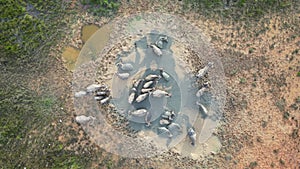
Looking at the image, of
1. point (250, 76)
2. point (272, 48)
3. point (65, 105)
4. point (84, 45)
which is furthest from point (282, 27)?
point (65, 105)

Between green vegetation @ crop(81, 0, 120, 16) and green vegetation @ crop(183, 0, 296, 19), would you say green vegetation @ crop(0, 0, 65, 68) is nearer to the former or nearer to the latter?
green vegetation @ crop(81, 0, 120, 16)

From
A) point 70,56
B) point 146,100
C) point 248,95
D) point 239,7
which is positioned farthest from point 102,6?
point 248,95

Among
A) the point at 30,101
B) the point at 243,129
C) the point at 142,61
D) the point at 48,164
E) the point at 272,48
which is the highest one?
the point at 272,48

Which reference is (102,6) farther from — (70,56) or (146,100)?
(146,100)

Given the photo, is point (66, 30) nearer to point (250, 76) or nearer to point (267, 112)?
point (250, 76)

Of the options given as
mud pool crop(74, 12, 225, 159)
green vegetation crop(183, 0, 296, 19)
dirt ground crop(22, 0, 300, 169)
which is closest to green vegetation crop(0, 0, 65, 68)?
dirt ground crop(22, 0, 300, 169)

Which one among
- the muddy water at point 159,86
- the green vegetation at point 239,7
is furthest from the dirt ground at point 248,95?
the muddy water at point 159,86
